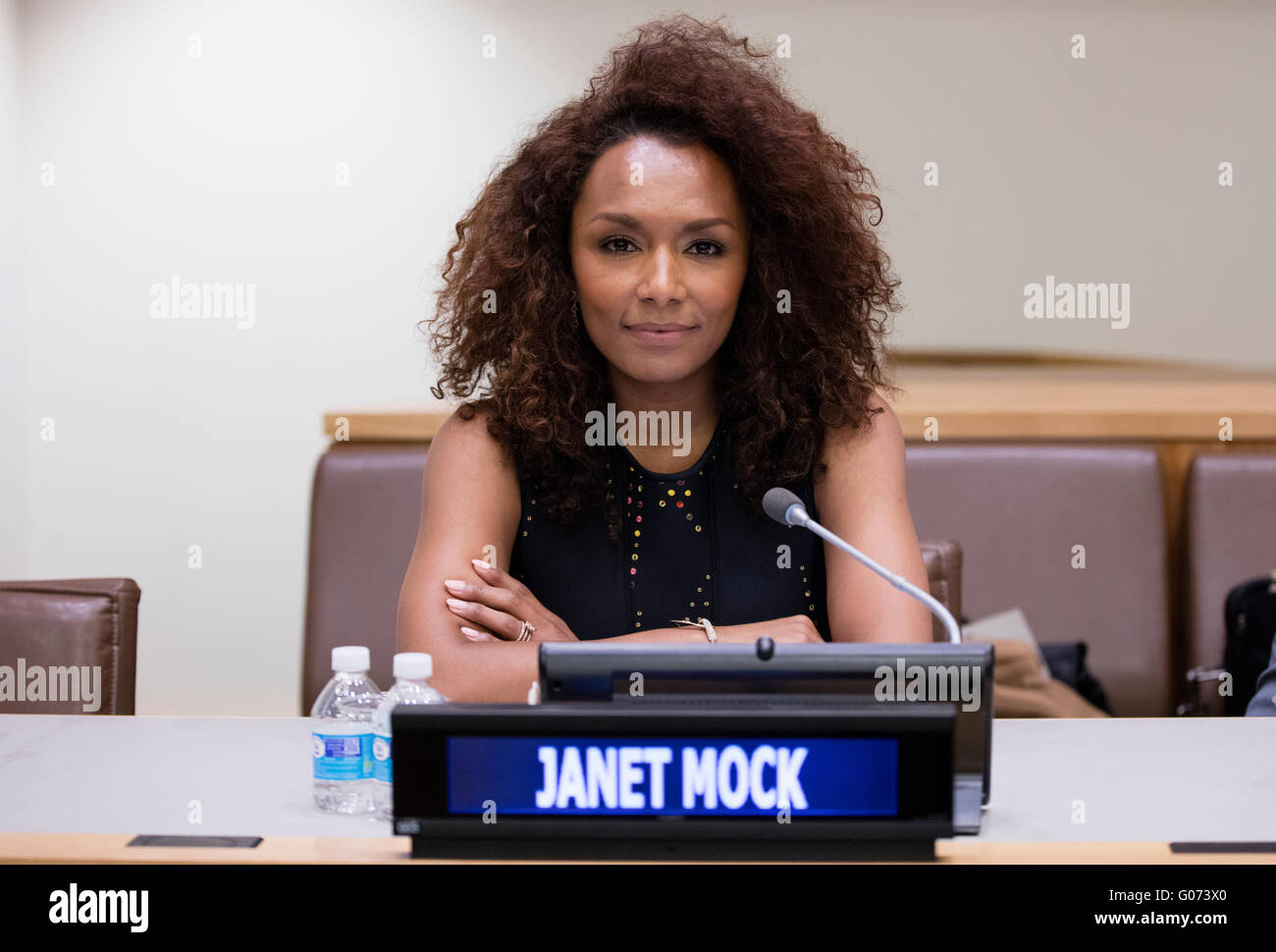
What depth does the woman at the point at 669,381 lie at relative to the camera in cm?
174

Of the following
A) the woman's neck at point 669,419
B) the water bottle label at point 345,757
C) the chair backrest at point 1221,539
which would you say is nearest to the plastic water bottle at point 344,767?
the water bottle label at point 345,757

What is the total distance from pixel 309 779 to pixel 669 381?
0.79m

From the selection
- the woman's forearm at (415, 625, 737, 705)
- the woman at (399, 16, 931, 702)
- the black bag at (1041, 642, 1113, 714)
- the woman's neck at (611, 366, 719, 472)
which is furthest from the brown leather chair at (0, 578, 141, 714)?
the black bag at (1041, 642, 1113, 714)

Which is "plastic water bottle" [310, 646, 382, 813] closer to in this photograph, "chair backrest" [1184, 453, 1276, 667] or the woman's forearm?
the woman's forearm

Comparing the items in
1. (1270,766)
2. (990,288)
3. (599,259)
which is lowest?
(1270,766)

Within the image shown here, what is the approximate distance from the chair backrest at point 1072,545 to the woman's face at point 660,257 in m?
1.02

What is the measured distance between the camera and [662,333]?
174cm

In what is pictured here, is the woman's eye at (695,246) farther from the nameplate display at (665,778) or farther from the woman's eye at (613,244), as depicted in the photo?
the nameplate display at (665,778)

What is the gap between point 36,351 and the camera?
336 centimetres

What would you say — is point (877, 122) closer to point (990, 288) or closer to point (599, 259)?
point (990, 288)

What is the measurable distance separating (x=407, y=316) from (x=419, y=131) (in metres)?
0.47

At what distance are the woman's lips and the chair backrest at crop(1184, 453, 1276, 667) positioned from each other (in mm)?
1377
